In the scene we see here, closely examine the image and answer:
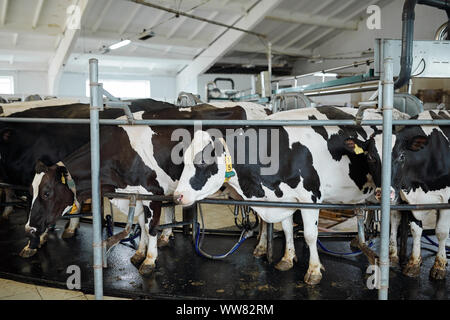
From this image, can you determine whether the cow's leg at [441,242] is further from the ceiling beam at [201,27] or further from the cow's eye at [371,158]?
the ceiling beam at [201,27]

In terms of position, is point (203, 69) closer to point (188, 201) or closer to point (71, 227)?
point (71, 227)

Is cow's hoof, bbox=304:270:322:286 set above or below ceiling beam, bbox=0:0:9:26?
below

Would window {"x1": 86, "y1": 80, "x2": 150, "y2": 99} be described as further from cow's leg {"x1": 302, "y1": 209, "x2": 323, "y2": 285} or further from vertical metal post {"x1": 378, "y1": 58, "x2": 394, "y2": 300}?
vertical metal post {"x1": 378, "y1": 58, "x2": 394, "y2": 300}

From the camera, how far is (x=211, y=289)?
3.04 m

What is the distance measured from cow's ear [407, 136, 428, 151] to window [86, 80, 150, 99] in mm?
16862

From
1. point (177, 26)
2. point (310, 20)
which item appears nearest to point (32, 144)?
point (177, 26)

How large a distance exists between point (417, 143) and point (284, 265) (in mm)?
1451

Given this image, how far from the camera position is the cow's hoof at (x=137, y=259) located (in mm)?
3619

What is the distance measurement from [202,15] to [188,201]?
11066mm

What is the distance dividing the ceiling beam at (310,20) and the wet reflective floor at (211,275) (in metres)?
10.8

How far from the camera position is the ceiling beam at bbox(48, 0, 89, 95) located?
34.7ft

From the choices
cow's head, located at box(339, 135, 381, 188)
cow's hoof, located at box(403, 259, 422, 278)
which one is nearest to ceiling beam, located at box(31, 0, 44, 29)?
cow's head, located at box(339, 135, 381, 188)
